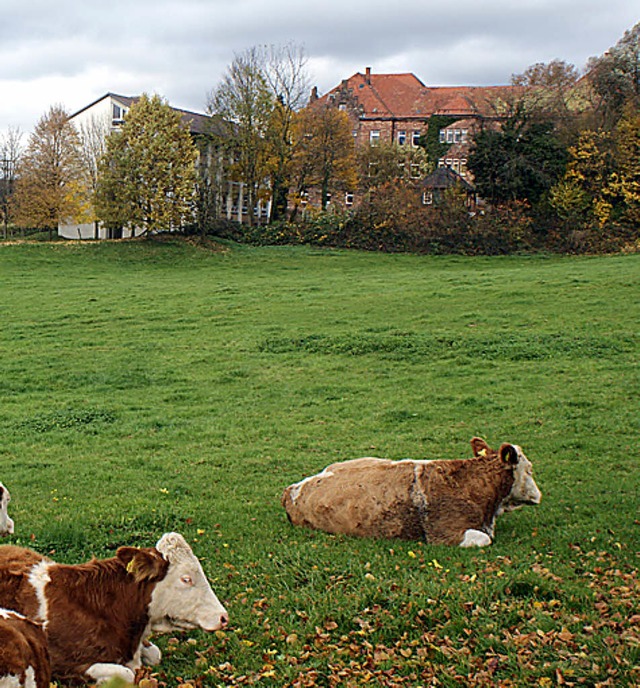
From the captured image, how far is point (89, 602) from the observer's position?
577 cm

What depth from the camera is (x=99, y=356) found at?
2209cm

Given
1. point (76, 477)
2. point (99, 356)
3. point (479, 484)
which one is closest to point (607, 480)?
point (479, 484)

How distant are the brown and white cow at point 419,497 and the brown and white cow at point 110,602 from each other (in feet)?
10.6

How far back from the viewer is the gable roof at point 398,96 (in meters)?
87.0

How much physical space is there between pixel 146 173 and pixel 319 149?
19089 millimetres

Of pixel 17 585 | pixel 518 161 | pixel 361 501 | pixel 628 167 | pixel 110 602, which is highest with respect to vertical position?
pixel 518 161

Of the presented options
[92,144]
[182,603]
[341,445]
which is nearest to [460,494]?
[182,603]

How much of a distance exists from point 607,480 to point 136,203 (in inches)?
1793

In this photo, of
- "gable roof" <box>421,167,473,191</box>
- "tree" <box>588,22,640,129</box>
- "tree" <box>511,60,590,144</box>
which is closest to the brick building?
"tree" <box>511,60,590,144</box>

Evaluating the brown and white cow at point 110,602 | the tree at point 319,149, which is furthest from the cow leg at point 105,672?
the tree at point 319,149

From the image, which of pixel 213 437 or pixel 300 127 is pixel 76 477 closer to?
pixel 213 437

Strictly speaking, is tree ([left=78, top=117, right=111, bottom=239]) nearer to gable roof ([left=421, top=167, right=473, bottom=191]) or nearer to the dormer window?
the dormer window

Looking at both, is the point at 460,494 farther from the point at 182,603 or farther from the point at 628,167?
the point at 628,167

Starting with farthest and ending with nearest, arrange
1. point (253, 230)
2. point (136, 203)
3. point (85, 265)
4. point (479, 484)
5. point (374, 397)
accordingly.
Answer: point (253, 230)
point (136, 203)
point (85, 265)
point (374, 397)
point (479, 484)
